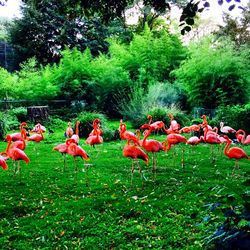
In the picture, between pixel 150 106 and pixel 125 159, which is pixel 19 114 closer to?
pixel 150 106

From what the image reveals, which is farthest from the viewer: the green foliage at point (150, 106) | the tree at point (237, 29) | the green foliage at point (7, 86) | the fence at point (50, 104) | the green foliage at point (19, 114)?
the tree at point (237, 29)

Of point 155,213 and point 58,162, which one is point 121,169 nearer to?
point 58,162

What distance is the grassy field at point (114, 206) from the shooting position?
11.3 feet

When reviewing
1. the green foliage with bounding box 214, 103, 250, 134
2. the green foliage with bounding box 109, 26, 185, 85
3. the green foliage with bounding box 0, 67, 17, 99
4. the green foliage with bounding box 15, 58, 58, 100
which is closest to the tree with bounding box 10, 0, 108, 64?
the green foliage with bounding box 109, 26, 185, 85

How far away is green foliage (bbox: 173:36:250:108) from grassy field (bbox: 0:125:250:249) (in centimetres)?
626

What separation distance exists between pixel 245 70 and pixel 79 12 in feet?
32.0

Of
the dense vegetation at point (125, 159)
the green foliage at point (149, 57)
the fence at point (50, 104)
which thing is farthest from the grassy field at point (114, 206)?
the green foliage at point (149, 57)

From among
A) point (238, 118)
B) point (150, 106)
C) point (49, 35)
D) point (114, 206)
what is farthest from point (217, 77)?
point (49, 35)

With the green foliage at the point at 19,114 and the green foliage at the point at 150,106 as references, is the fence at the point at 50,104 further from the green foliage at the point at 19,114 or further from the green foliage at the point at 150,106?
the green foliage at the point at 150,106

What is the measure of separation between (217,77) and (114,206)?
30.8ft

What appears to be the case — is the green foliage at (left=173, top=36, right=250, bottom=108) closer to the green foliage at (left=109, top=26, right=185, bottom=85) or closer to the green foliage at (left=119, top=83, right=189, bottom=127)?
the green foliage at (left=119, top=83, right=189, bottom=127)

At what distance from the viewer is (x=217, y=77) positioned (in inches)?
499

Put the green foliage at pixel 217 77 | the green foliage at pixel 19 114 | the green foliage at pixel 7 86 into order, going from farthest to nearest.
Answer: the green foliage at pixel 7 86
the green foliage at pixel 19 114
the green foliage at pixel 217 77

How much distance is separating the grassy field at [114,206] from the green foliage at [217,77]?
626 centimetres
